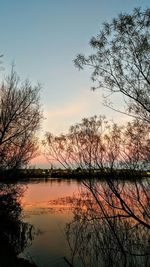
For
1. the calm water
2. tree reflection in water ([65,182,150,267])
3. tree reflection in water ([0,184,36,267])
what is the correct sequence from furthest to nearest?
tree reflection in water ([0,184,36,267])
the calm water
tree reflection in water ([65,182,150,267])

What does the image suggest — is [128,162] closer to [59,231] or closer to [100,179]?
[100,179]

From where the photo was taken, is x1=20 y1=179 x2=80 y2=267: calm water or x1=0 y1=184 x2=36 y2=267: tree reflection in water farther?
x1=0 y1=184 x2=36 y2=267: tree reflection in water

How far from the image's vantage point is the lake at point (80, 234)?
1090 centimetres

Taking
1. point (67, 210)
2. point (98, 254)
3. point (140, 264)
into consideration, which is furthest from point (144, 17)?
point (67, 210)

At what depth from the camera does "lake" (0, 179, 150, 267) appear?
10.9 m

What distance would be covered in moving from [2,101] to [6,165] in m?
3.93

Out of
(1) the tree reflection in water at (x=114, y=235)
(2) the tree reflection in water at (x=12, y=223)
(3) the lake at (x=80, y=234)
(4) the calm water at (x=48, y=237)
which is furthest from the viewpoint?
(2) the tree reflection in water at (x=12, y=223)

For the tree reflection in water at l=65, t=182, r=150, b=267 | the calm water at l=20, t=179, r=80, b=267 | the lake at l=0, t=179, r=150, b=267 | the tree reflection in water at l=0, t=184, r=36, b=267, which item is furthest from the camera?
the tree reflection in water at l=0, t=184, r=36, b=267

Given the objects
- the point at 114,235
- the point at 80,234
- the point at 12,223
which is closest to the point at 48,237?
the point at 12,223

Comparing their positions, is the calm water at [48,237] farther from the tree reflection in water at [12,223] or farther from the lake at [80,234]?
Answer: the tree reflection in water at [12,223]

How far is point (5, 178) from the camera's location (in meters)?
20.5

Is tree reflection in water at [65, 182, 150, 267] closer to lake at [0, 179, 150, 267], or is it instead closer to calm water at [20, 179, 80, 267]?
lake at [0, 179, 150, 267]

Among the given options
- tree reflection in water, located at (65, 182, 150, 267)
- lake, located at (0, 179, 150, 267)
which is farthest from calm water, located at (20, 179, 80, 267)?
tree reflection in water, located at (65, 182, 150, 267)

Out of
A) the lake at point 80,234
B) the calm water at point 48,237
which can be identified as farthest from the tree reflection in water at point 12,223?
the calm water at point 48,237
